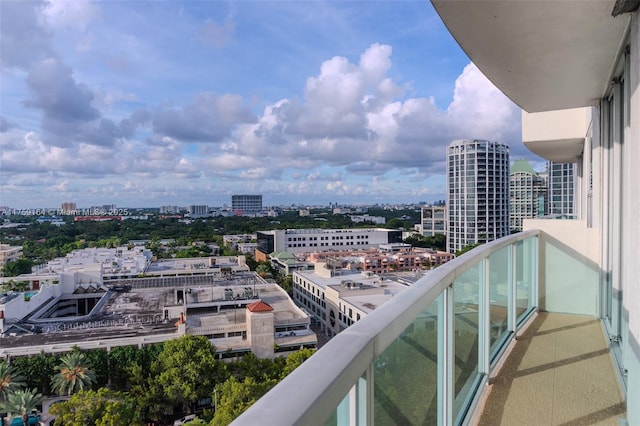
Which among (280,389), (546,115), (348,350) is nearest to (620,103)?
(348,350)

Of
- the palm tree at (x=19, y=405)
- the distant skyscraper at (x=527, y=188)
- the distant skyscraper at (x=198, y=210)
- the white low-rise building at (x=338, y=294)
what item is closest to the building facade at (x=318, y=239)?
the white low-rise building at (x=338, y=294)

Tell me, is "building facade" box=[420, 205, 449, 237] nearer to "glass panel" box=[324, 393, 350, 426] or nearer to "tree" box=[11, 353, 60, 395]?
"tree" box=[11, 353, 60, 395]

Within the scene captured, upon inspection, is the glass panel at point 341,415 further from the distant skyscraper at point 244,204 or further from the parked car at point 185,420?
the distant skyscraper at point 244,204

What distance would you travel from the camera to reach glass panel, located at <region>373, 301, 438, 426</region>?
856 mm

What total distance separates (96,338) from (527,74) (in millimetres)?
17337

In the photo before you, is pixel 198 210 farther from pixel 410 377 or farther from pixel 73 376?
pixel 410 377

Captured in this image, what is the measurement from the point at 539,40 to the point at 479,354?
142 cm

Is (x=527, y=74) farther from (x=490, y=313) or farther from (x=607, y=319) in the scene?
(x=607, y=319)

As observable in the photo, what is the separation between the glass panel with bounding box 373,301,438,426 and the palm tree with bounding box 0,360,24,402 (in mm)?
15763

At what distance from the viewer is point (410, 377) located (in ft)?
3.60

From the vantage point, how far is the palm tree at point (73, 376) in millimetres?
13773

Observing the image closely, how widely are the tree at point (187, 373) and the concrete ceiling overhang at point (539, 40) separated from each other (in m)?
13.1

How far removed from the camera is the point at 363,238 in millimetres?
49219

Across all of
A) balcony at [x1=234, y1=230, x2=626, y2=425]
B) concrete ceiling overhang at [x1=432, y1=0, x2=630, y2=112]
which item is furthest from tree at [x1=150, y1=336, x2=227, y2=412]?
concrete ceiling overhang at [x1=432, y1=0, x2=630, y2=112]
